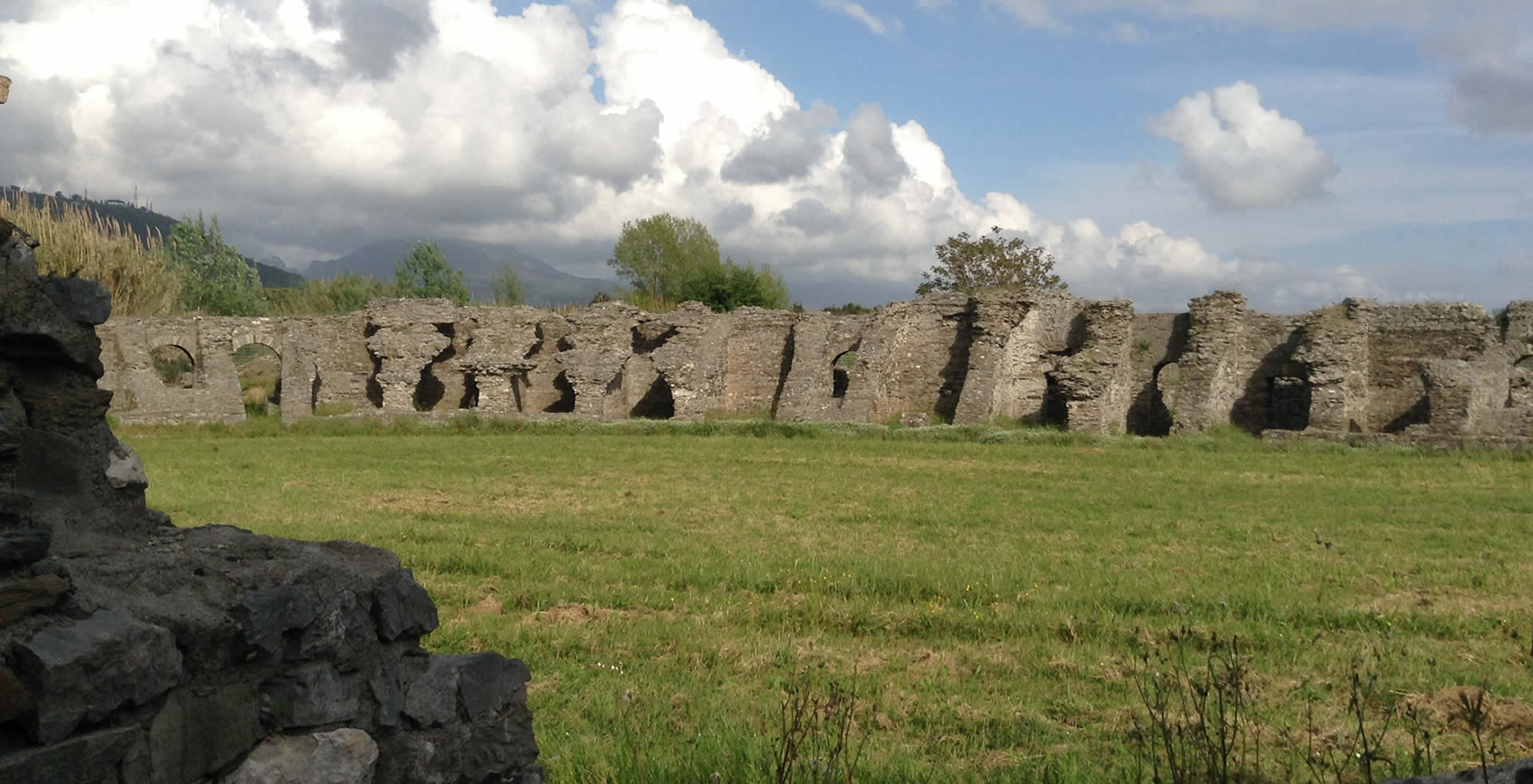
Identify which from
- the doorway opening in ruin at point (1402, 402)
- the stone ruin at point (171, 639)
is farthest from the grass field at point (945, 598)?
the doorway opening in ruin at point (1402, 402)

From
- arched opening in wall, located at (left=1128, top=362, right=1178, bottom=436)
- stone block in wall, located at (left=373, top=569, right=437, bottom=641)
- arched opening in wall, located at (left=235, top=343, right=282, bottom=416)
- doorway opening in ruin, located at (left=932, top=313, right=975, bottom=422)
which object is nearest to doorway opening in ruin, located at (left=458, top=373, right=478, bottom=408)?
arched opening in wall, located at (left=235, top=343, right=282, bottom=416)

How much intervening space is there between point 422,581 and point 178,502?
558 centimetres

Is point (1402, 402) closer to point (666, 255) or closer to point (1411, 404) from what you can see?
point (1411, 404)

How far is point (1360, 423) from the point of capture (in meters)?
23.2

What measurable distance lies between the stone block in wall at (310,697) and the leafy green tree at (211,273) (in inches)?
1694

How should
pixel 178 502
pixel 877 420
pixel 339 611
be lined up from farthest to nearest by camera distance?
pixel 877 420, pixel 178 502, pixel 339 611

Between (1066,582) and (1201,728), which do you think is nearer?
(1201,728)

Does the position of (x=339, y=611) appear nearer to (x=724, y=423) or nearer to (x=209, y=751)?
(x=209, y=751)

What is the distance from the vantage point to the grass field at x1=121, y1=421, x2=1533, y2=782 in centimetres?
475

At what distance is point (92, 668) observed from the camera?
2459 mm

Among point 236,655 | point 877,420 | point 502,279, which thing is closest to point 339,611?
point 236,655

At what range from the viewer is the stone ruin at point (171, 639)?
2482 mm

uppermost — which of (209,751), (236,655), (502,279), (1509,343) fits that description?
(502,279)

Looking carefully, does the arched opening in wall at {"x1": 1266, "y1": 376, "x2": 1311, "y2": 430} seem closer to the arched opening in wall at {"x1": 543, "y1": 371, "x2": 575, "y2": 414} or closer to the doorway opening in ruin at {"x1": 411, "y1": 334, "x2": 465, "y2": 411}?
the arched opening in wall at {"x1": 543, "y1": 371, "x2": 575, "y2": 414}
